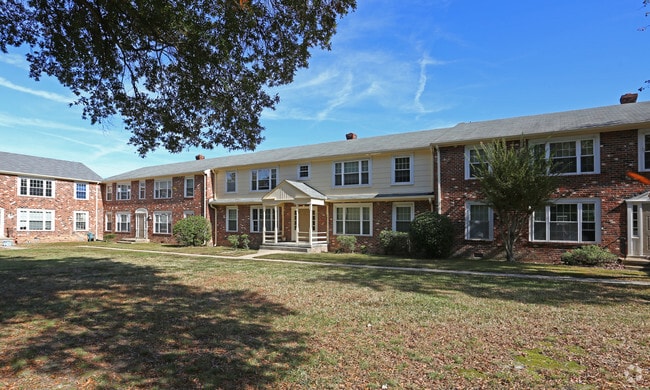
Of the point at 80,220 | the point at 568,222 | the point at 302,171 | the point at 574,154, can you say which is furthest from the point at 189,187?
the point at 574,154

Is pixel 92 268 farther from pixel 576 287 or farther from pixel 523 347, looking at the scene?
pixel 576 287

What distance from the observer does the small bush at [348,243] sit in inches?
798

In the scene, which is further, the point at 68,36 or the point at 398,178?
the point at 398,178

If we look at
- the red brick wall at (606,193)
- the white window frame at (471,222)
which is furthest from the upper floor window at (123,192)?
the red brick wall at (606,193)

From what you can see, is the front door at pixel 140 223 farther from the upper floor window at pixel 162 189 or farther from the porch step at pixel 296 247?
the porch step at pixel 296 247

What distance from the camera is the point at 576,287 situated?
9.62m

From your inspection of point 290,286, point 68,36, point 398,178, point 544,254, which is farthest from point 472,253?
point 68,36

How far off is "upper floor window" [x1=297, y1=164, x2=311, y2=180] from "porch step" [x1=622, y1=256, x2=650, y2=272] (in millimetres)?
15660

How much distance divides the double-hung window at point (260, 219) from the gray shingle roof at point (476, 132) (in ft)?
10.4

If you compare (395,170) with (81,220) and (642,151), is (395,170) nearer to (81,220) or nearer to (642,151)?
(642,151)

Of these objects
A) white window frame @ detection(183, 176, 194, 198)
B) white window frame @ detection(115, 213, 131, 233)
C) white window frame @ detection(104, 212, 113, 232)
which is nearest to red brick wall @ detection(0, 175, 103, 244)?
white window frame @ detection(104, 212, 113, 232)

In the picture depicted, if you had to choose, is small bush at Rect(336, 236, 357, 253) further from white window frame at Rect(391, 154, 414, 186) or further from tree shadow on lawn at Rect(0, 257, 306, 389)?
tree shadow on lawn at Rect(0, 257, 306, 389)

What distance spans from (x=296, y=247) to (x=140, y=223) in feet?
56.3

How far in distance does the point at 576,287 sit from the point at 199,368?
9576 millimetres
